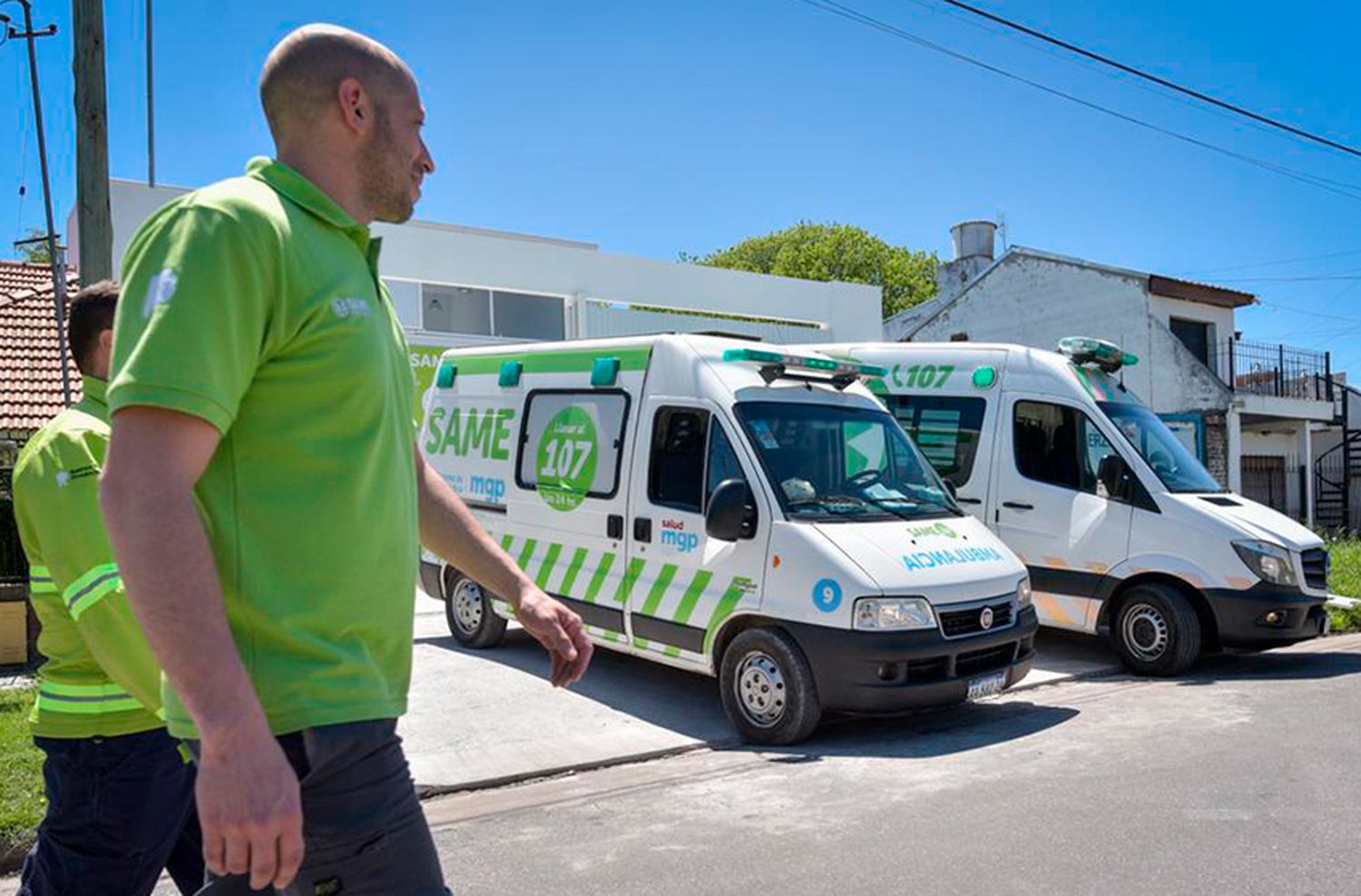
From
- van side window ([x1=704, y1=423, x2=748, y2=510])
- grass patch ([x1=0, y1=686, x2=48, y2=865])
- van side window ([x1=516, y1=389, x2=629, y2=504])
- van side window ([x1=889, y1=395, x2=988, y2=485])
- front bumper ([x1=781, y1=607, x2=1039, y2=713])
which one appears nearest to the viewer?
grass patch ([x1=0, y1=686, x2=48, y2=865])

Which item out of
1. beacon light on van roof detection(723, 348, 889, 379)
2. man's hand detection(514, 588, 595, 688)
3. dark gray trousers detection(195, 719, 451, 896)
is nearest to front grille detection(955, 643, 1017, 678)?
beacon light on van roof detection(723, 348, 889, 379)

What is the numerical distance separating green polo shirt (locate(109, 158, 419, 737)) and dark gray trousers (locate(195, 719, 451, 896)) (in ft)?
0.14

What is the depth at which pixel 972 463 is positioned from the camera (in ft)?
30.7

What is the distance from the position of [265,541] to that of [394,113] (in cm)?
75

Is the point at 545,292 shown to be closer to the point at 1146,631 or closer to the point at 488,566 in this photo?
the point at 1146,631

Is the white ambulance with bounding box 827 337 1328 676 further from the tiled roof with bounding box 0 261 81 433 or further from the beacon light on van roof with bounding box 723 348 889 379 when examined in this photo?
the tiled roof with bounding box 0 261 81 433

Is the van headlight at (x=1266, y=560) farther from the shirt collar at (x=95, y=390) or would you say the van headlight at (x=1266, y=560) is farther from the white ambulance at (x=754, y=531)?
the shirt collar at (x=95, y=390)

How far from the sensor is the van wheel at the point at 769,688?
616cm

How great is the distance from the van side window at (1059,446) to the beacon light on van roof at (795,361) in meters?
2.26

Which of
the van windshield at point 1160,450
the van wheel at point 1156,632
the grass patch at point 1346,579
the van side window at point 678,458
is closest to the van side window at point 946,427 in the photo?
the van windshield at point 1160,450

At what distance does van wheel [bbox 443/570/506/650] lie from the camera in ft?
29.3

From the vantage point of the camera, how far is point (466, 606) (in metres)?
9.13

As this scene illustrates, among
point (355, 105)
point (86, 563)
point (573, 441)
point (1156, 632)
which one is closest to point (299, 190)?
point (355, 105)

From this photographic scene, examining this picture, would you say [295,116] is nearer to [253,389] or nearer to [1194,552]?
[253,389]
